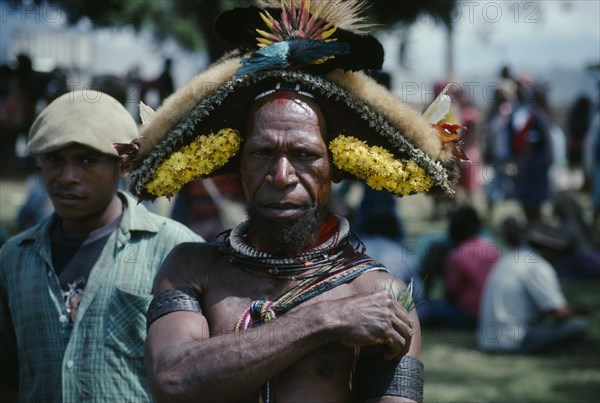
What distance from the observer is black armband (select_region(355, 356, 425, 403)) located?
2.69 metres

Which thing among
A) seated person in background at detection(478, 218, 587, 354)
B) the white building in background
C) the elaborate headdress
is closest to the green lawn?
seated person in background at detection(478, 218, 587, 354)

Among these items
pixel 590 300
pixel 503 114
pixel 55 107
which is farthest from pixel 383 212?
pixel 503 114

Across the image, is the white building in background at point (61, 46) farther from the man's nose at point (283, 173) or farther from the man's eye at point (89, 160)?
the man's nose at point (283, 173)

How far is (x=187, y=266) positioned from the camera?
2.98 m

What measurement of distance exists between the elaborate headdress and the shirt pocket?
2.32ft

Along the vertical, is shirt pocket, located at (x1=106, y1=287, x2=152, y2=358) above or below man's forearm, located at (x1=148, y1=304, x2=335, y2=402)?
below

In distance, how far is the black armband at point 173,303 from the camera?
111 inches

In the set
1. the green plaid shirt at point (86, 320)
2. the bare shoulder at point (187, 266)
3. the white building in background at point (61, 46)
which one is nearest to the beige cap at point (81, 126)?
the green plaid shirt at point (86, 320)

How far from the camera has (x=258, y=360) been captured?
2572mm

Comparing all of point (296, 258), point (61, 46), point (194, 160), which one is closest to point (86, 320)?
point (194, 160)

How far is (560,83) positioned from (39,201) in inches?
1617

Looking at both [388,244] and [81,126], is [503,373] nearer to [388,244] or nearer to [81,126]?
[388,244]

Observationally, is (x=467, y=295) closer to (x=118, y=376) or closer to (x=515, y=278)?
(x=515, y=278)

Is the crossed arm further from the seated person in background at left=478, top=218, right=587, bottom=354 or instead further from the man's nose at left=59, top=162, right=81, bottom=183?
the seated person in background at left=478, top=218, right=587, bottom=354
